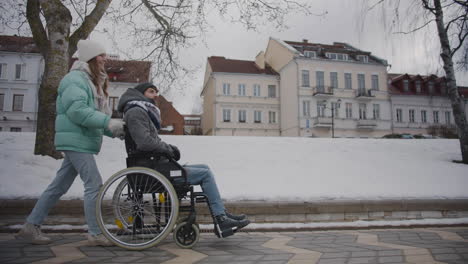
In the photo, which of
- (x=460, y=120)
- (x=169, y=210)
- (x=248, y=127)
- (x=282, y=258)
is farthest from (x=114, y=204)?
(x=248, y=127)

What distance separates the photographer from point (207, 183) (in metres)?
3.32

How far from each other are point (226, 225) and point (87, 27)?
6.50 metres

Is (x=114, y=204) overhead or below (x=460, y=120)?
below

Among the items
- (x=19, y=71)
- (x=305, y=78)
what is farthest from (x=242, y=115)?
(x=19, y=71)

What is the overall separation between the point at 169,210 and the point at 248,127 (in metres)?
37.4

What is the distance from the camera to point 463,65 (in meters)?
9.66

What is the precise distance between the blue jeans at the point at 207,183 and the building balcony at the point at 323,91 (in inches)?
1462

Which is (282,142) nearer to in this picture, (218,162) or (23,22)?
(218,162)

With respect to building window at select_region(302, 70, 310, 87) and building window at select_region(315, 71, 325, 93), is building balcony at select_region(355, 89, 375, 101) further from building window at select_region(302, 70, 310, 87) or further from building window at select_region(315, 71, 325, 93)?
building window at select_region(302, 70, 310, 87)

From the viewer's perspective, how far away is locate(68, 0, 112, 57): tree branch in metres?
7.29

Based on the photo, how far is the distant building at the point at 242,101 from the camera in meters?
40.0

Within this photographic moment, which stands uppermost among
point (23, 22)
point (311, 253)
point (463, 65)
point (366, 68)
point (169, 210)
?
point (366, 68)

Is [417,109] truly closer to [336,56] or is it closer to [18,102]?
[336,56]

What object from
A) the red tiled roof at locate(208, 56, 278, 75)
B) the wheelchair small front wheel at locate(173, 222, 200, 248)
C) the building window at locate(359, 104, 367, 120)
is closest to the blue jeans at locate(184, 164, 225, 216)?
the wheelchair small front wheel at locate(173, 222, 200, 248)
